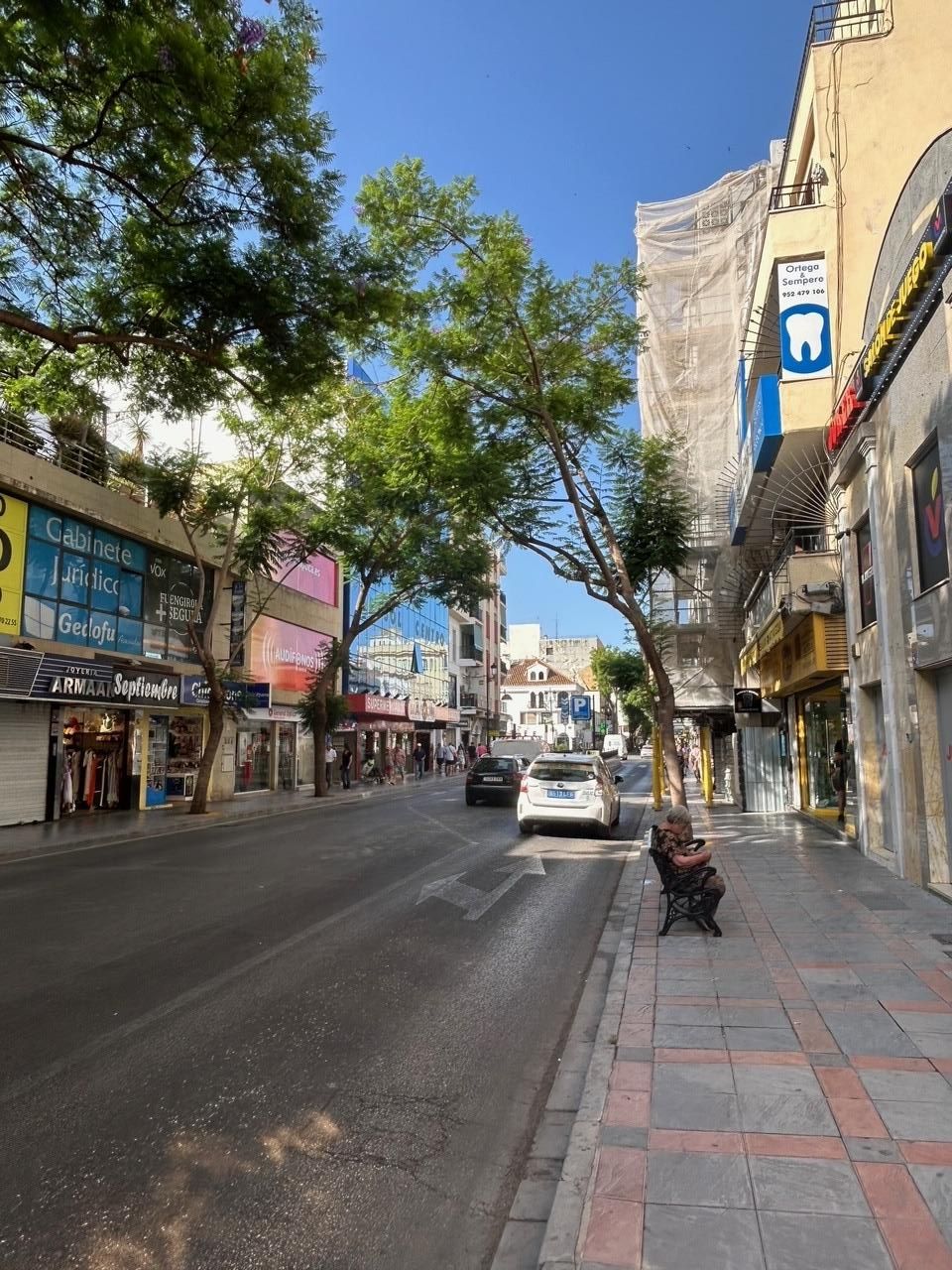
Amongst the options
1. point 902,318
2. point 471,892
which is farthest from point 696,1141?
point 902,318

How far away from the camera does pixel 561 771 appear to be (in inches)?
Result: 659

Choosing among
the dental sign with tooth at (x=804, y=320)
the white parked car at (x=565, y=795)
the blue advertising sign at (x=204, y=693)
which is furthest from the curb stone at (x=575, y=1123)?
the blue advertising sign at (x=204, y=693)

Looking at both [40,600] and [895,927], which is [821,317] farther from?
[40,600]

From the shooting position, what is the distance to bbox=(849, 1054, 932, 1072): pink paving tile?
468 cm

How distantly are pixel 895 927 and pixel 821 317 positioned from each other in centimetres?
984

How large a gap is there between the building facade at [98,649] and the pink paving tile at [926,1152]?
16774 millimetres

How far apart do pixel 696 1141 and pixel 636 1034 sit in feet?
5.11

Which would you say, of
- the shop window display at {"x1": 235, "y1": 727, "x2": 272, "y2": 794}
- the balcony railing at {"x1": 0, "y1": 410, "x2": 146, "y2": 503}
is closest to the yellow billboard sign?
the balcony railing at {"x1": 0, "y1": 410, "x2": 146, "y2": 503}

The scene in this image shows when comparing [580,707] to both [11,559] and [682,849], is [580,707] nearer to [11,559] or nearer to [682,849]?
[11,559]

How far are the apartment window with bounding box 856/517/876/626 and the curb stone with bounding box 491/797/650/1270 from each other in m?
7.23

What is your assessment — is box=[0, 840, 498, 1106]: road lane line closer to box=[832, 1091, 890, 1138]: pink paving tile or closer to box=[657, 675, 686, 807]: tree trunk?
box=[832, 1091, 890, 1138]: pink paving tile

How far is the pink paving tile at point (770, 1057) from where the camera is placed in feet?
15.8

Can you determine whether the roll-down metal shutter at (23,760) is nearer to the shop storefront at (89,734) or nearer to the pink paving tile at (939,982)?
the shop storefront at (89,734)

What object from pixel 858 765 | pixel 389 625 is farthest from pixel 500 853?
pixel 389 625
